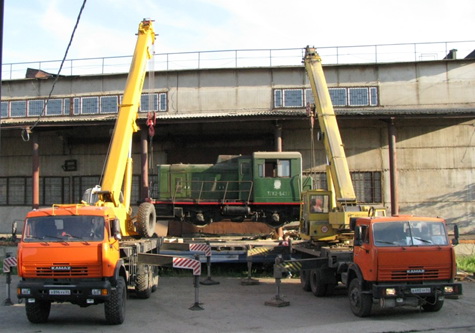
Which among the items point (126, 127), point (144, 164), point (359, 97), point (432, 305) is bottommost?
point (432, 305)

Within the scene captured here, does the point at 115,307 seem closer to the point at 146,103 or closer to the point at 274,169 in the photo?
the point at 274,169

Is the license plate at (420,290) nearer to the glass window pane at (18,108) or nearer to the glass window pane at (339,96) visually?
the glass window pane at (339,96)

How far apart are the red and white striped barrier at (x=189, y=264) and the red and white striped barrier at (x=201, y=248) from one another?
303 centimetres

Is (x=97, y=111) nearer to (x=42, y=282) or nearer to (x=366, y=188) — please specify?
(x=366, y=188)

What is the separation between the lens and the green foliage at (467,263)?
15488mm

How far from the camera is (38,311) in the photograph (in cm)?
905

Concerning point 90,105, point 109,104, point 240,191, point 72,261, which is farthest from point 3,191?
point 72,261

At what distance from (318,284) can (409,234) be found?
2.90 m

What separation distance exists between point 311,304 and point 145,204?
196 inches

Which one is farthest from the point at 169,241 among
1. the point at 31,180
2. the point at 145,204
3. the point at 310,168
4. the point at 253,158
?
the point at 31,180

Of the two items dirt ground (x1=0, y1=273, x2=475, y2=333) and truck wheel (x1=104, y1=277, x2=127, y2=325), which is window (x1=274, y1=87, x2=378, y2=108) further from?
truck wheel (x1=104, y1=277, x2=127, y2=325)

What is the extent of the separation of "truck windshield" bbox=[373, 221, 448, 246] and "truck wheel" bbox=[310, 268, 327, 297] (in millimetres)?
2337

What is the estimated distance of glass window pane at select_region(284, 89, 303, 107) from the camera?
23094 mm

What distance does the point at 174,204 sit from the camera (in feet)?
63.8
